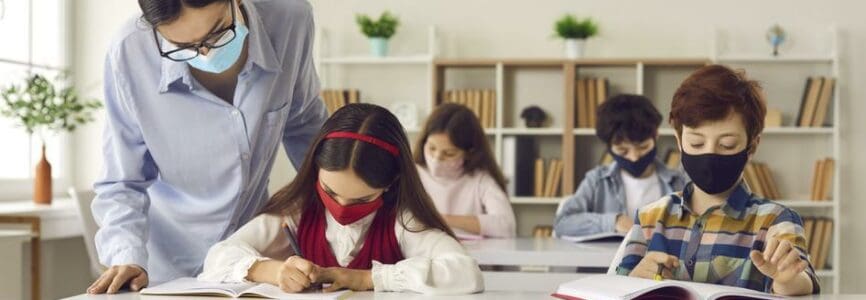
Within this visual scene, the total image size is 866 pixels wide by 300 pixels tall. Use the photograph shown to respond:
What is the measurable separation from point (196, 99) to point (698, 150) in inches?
39.0

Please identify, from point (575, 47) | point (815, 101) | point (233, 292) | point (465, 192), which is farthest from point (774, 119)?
point (233, 292)

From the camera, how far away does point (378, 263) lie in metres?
2.07

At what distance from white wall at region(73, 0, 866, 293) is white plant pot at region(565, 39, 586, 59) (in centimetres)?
23

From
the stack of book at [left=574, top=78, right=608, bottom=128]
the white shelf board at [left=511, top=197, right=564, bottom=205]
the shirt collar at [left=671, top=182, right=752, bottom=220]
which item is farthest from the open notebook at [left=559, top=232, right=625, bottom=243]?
the stack of book at [left=574, top=78, right=608, bottom=128]

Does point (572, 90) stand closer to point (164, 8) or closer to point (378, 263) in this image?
point (378, 263)

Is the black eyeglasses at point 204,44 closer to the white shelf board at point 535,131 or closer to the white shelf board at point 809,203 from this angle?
the white shelf board at point 535,131

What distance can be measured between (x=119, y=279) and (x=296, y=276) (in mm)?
318

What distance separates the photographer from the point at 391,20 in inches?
245

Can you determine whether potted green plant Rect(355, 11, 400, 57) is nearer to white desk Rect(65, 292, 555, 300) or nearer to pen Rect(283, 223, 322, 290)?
pen Rect(283, 223, 322, 290)

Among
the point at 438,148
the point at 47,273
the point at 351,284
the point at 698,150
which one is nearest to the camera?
the point at 351,284

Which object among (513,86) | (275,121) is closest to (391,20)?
(513,86)

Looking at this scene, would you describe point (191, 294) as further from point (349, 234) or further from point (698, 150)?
point (698, 150)

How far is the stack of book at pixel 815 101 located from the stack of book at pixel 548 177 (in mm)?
1336

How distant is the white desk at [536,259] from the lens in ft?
9.82
